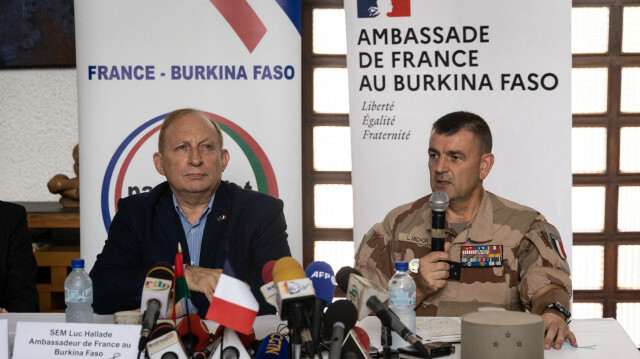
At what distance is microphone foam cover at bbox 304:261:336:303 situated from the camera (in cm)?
174

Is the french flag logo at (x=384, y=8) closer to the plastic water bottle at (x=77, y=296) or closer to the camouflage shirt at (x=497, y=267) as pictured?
the camouflage shirt at (x=497, y=267)

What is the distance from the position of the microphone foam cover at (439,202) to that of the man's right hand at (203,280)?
0.83 meters

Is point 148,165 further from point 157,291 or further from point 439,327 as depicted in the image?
point 439,327

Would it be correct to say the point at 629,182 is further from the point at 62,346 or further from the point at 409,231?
the point at 62,346

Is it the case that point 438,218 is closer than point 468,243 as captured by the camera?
Yes

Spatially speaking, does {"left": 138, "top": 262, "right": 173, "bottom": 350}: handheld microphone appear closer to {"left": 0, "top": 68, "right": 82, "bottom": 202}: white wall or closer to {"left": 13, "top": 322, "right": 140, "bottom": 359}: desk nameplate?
{"left": 13, "top": 322, "right": 140, "bottom": 359}: desk nameplate

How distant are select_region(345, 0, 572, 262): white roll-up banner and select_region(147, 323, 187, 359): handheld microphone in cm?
219

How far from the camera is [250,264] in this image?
2812mm

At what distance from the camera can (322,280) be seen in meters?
1.75

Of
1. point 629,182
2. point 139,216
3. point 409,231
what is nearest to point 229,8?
point 139,216

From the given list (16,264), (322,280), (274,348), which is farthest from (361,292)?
(16,264)

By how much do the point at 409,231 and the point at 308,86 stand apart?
1756 mm

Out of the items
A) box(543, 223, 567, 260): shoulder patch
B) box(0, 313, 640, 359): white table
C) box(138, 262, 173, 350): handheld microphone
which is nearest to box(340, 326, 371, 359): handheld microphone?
box(0, 313, 640, 359): white table

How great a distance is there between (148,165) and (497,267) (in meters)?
1.98
